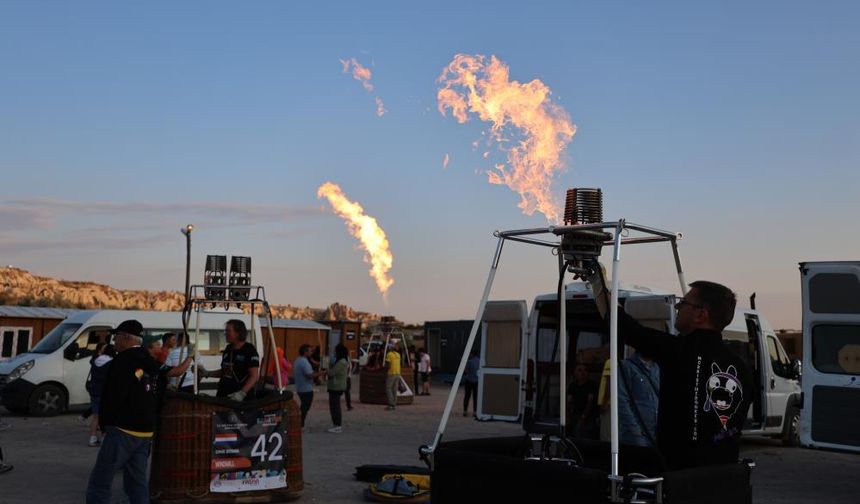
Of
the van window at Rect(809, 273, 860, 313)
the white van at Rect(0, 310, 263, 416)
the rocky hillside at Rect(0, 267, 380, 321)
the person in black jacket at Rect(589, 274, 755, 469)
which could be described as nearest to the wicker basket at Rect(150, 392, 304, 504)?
the person in black jacket at Rect(589, 274, 755, 469)

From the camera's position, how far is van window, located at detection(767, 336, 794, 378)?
15.6 meters

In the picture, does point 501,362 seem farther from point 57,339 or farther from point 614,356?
point 57,339

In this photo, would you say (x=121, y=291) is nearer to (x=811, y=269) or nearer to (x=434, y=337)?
(x=434, y=337)

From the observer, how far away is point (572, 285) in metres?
13.9

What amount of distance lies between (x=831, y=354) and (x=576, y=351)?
4.15 m

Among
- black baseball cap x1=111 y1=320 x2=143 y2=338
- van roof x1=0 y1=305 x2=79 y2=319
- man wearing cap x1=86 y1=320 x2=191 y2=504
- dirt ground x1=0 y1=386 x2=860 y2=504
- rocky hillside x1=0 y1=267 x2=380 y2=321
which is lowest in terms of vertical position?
dirt ground x1=0 y1=386 x2=860 y2=504

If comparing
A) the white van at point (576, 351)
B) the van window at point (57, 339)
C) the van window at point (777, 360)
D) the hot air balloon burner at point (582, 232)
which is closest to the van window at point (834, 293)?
the white van at point (576, 351)

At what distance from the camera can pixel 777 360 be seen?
15852mm

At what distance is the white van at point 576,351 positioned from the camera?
12.8 meters

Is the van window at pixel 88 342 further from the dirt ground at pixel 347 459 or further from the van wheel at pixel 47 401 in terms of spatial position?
the dirt ground at pixel 347 459

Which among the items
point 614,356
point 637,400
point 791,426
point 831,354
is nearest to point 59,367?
point 637,400

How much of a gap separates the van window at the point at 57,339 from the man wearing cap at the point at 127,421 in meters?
13.5

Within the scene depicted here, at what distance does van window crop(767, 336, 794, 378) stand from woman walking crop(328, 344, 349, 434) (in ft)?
27.5

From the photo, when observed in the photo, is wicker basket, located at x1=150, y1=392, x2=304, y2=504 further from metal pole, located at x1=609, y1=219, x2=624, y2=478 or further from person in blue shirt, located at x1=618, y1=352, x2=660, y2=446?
metal pole, located at x1=609, y1=219, x2=624, y2=478
